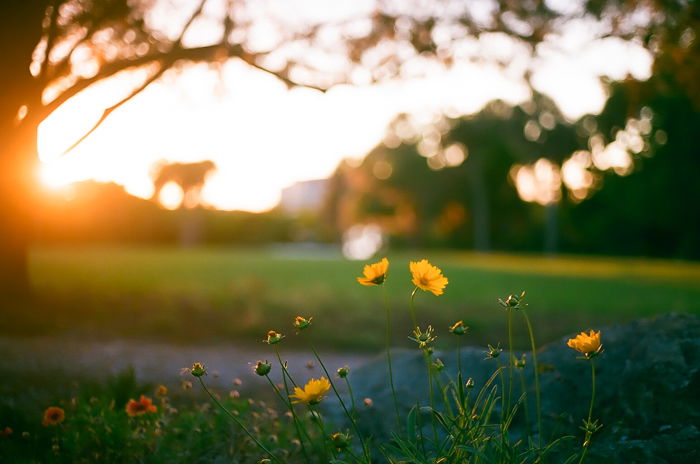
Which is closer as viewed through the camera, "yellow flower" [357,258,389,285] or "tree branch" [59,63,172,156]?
"yellow flower" [357,258,389,285]

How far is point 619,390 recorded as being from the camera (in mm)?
2582

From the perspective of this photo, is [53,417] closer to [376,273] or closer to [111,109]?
[376,273]

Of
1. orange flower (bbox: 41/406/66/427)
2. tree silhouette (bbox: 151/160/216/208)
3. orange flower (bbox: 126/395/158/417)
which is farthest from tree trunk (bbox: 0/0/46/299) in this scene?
tree silhouette (bbox: 151/160/216/208)

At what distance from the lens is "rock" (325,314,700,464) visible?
7.14ft

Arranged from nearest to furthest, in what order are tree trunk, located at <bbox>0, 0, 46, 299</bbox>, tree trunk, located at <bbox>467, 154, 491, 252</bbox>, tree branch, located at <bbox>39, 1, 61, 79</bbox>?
tree branch, located at <bbox>39, 1, 61, 79</bbox>
tree trunk, located at <bbox>0, 0, 46, 299</bbox>
tree trunk, located at <bbox>467, 154, 491, 252</bbox>

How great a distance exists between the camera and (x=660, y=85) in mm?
6977

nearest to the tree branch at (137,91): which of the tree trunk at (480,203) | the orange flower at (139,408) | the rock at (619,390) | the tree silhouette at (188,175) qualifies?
the rock at (619,390)

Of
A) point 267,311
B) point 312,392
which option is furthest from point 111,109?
point 312,392

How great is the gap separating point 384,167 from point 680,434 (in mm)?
45235

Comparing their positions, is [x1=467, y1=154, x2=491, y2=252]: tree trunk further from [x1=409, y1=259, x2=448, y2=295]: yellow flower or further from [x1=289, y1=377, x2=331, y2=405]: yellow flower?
[x1=289, y1=377, x2=331, y2=405]: yellow flower

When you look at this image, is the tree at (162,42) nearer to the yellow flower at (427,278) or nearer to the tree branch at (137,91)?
the tree branch at (137,91)

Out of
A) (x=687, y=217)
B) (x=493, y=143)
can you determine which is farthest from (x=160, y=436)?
(x=493, y=143)

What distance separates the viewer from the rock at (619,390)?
2178mm

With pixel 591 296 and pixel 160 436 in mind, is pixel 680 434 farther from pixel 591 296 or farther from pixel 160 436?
pixel 591 296
